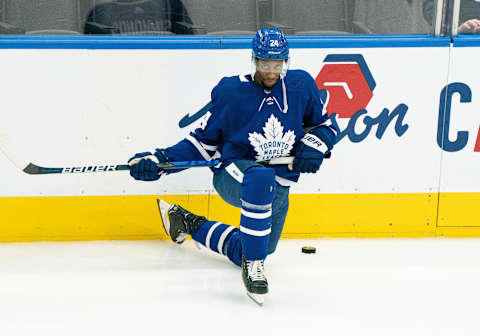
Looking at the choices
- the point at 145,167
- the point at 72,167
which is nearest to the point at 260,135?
the point at 145,167

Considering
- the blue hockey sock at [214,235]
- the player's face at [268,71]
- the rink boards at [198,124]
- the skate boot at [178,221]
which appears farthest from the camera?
the rink boards at [198,124]

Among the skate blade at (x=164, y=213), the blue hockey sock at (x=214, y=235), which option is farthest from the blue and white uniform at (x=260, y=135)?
the skate blade at (x=164, y=213)

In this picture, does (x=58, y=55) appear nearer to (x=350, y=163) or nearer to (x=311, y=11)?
(x=311, y=11)

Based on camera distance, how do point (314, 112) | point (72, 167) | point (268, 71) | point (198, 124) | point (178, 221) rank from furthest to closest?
point (198, 124) → point (178, 221) → point (72, 167) → point (314, 112) → point (268, 71)

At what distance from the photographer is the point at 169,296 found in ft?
7.53

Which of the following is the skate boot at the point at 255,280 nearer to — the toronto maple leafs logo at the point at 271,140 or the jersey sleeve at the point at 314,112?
the toronto maple leafs logo at the point at 271,140

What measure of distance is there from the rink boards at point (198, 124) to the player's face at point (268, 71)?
22.6 inches

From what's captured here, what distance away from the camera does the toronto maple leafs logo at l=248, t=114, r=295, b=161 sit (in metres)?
2.38

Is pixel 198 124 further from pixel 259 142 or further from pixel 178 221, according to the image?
pixel 259 142

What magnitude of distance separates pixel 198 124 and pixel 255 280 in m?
0.99

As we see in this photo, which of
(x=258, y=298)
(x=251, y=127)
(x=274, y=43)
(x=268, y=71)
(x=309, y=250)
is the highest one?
(x=274, y=43)

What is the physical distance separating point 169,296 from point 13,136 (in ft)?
3.79

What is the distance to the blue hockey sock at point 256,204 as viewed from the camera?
2180mm

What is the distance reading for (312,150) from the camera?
2.36 metres
